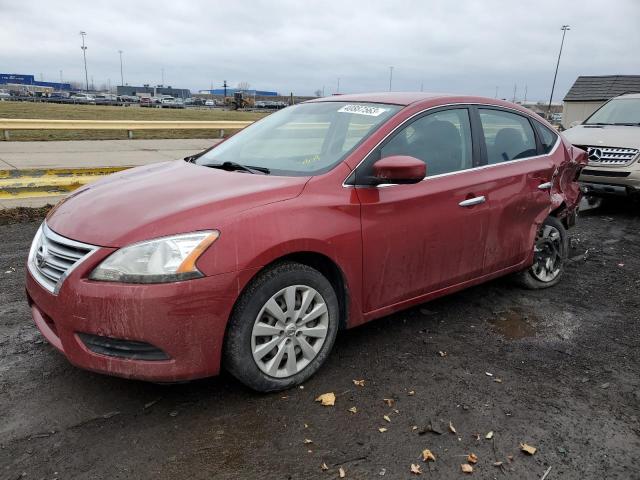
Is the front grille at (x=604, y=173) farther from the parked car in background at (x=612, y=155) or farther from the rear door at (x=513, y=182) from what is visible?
the rear door at (x=513, y=182)

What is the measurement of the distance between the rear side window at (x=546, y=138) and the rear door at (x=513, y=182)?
21 mm

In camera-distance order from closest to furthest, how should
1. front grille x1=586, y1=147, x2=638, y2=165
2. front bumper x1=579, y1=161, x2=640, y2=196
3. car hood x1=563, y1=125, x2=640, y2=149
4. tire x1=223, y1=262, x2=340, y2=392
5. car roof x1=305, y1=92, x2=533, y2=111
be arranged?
tire x1=223, y1=262, x2=340, y2=392 < car roof x1=305, y1=92, x2=533, y2=111 < front bumper x1=579, y1=161, x2=640, y2=196 < front grille x1=586, y1=147, x2=638, y2=165 < car hood x1=563, y1=125, x2=640, y2=149

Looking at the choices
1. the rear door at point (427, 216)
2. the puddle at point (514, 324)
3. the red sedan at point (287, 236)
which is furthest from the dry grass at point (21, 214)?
the puddle at point (514, 324)

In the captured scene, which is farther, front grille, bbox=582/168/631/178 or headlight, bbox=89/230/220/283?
front grille, bbox=582/168/631/178

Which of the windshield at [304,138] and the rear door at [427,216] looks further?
the windshield at [304,138]

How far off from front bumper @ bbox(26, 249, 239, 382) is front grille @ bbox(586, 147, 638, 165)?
293 inches

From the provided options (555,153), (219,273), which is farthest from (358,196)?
(555,153)

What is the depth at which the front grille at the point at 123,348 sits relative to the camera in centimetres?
265

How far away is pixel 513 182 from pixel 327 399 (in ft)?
7.41

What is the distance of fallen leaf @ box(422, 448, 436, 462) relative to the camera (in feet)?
8.46

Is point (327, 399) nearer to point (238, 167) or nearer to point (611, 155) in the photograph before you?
point (238, 167)

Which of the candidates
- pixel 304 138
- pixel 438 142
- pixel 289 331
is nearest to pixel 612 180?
pixel 438 142

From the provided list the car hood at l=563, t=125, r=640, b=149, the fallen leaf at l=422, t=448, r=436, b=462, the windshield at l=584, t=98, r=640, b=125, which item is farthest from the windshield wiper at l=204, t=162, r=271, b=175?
the windshield at l=584, t=98, r=640, b=125

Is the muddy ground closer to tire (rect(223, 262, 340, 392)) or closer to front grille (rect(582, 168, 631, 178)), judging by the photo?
tire (rect(223, 262, 340, 392))
